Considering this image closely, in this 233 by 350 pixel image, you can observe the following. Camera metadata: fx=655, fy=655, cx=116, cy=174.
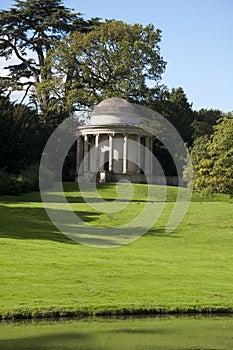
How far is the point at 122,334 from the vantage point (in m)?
16.1

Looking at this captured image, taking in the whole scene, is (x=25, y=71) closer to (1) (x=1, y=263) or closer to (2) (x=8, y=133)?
(2) (x=8, y=133)

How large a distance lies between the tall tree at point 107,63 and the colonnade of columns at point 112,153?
4964 mm

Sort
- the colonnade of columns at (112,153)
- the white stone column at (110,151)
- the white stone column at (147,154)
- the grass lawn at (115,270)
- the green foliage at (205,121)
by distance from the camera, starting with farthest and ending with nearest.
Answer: the green foliage at (205,121) → the white stone column at (147,154) → the colonnade of columns at (112,153) → the white stone column at (110,151) → the grass lawn at (115,270)

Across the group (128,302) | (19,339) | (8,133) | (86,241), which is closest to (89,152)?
(8,133)

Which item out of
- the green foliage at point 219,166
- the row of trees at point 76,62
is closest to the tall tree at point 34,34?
the row of trees at point 76,62

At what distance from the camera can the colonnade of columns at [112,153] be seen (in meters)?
66.5

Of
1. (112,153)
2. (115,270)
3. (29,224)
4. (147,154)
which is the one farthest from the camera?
(147,154)

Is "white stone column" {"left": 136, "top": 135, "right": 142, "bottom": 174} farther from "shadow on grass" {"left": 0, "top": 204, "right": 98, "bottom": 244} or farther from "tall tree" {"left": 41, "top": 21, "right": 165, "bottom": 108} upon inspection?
"shadow on grass" {"left": 0, "top": 204, "right": 98, "bottom": 244}

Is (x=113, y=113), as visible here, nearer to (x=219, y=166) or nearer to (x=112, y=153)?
(x=112, y=153)

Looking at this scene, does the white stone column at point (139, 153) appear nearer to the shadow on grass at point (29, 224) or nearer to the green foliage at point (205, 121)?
the green foliage at point (205, 121)

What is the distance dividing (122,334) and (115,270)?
25.6ft

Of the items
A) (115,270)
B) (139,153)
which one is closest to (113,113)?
(139,153)

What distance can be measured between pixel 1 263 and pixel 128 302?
6.10 m

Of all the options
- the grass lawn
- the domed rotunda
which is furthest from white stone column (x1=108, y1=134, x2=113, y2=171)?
the grass lawn
